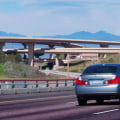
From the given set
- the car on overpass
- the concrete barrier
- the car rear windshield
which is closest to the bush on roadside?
the concrete barrier

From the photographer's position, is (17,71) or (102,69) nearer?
(102,69)

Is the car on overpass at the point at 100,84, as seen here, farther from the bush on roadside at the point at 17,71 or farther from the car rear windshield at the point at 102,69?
the bush on roadside at the point at 17,71

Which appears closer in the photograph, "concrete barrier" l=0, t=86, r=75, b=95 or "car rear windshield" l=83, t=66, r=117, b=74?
"car rear windshield" l=83, t=66, r=117, b=74

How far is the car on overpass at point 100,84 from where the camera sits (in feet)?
55.8

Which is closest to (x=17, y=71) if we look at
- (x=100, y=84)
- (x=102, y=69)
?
(x=102, y=69)

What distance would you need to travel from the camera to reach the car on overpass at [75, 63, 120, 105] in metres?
17.0

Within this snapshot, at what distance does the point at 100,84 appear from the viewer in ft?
56.2

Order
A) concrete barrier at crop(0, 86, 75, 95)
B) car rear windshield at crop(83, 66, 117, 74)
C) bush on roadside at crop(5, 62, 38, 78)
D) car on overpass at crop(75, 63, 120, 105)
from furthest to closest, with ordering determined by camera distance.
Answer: bush on roadside at crop(5, 62, 38, 78) → concrete barrier at crop(0, 86, 75, 95) → car rear windshield at crop(83, 66, 117, 74) → car on overpass at crop(75, 63, 120, 105)

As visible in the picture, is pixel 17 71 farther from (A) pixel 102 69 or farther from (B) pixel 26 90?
(A) pixel 102 69

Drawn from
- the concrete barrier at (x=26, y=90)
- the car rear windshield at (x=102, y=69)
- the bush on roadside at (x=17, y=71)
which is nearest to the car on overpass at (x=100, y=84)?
the car rear windshield at (x=102, y=69)

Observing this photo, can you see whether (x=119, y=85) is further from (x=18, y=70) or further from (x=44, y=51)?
(x=44, y=51)

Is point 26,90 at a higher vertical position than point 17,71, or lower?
lower

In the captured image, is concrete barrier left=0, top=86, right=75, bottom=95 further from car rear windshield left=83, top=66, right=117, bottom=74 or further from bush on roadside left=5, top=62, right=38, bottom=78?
bush on roadside left=5, top=62, right=38, bottom=78

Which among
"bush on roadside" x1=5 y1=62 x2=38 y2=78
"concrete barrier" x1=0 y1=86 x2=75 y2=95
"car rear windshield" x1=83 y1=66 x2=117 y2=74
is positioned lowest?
"concrete barrier" x1=0 y1=86 x2=75 y2=95
